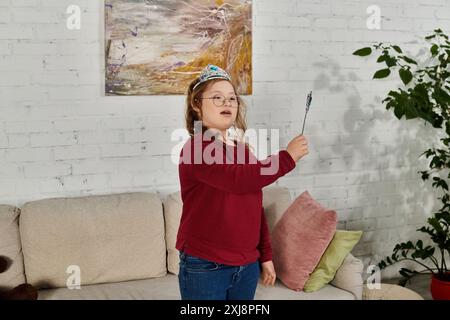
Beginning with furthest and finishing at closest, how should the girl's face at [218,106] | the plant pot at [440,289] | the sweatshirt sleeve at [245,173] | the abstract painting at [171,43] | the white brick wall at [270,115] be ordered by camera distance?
the plant pot at [440,289] < the abstract painting at [171,43] < the white brick wall at [270,115] < the girl's face at [218,106] < the sweatshirt sleeve at [245,173]

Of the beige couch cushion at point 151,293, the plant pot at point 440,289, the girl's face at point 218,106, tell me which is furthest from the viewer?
the plant pot at point 440,289

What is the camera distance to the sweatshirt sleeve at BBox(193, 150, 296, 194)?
5.89 ft

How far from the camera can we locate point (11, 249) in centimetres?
268

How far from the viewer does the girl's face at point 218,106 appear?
6.38ft

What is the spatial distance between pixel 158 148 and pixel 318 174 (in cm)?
96

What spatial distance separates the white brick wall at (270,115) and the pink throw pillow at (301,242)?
67cm

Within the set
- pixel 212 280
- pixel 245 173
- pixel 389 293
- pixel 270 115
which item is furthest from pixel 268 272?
pixel 270 115

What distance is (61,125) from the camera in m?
2.93

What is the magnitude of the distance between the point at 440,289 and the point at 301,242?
104 cm

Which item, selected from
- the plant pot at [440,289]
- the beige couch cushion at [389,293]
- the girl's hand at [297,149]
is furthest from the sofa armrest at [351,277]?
the girl's hand at [297,149]

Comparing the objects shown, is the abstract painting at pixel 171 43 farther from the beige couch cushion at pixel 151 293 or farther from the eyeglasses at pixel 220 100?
the eyeglasses at pixel 220 100

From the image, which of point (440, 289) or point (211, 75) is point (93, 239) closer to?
point (211, 75)
